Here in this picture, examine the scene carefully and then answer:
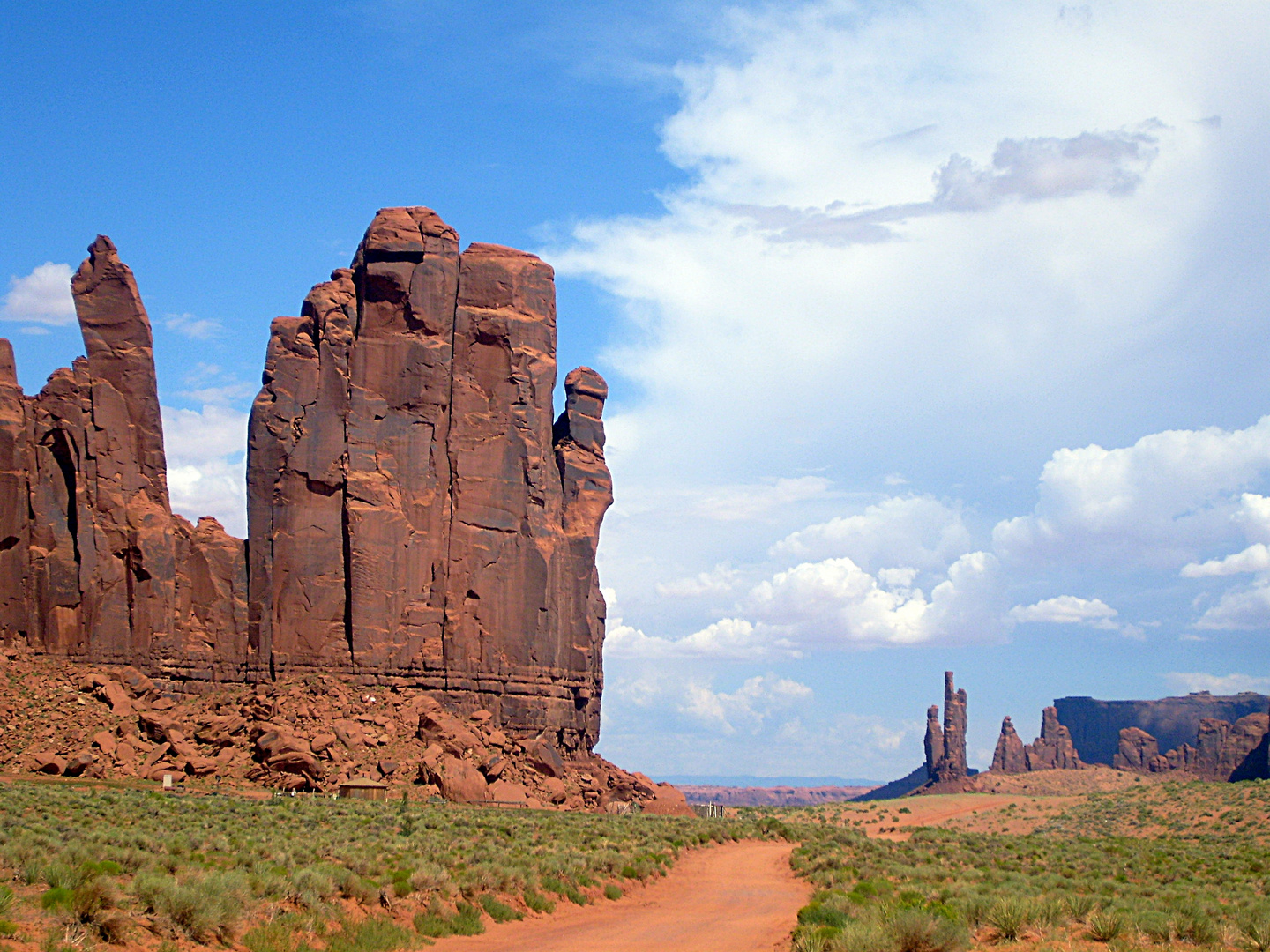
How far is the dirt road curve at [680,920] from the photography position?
21.1 metres

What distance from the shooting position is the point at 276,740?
52094 millimetres

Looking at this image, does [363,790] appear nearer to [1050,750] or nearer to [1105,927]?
[1105,927]

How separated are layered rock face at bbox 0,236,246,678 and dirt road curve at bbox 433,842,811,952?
32213 mm

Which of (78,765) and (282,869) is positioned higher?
(78,765)

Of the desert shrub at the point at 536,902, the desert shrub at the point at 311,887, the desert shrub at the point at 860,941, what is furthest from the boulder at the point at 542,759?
the desert shrub at the point at 860,941

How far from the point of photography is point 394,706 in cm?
5722

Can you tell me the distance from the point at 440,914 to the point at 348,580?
39.1 m

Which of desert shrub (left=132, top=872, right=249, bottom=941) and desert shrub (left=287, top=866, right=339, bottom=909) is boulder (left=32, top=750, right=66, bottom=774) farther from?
desert shrub (left=132, top=872, right=249, bottom=941)

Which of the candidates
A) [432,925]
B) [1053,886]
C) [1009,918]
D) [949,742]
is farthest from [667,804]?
[949,742]

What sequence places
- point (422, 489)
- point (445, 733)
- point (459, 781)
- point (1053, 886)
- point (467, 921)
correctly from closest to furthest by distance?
point (467, 921) < point (1053, 886) < point (459, 781) < point (445, 733) < point (422, 489)

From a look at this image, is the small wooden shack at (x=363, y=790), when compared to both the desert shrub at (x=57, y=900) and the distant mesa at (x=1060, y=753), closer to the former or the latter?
the desert shrub at (x=57, y=900)

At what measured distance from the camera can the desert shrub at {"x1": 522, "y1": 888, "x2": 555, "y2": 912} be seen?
82.1 feet

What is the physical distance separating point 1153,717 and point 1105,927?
17989 cm

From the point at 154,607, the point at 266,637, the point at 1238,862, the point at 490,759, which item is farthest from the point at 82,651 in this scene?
the point at 1238,862
